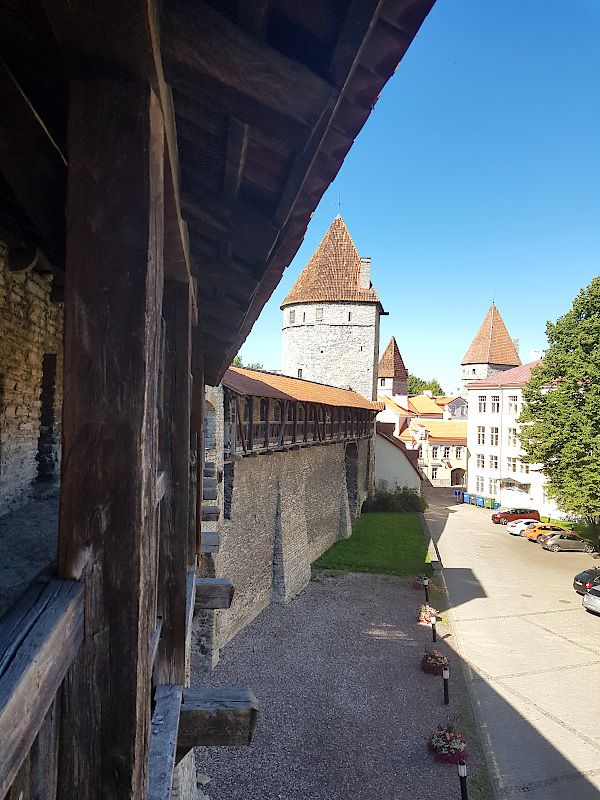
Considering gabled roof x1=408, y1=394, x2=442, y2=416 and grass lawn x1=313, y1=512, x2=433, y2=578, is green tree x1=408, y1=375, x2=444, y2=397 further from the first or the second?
grass lawn x1=313, y1=512, x2=433, y2=578

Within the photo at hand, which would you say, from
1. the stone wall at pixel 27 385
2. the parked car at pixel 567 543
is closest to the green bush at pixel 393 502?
the parked car at pixel 567 543

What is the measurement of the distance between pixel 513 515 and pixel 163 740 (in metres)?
26.2

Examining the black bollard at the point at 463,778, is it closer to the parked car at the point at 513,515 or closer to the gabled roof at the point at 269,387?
the gabled roof at the point at 269,387

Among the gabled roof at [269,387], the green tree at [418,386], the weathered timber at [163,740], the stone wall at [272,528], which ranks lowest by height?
the stone wall at [272,528]

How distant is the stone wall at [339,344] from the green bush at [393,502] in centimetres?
515

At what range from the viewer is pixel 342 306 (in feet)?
89.8

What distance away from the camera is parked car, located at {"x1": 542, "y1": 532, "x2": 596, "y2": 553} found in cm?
2108

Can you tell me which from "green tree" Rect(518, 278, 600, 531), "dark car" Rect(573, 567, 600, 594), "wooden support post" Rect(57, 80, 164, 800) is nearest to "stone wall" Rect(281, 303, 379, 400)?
"green tree" Rect(518, 278, 600, 531)

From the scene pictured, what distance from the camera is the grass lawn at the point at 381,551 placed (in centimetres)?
1752

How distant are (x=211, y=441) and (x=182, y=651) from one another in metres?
6.64

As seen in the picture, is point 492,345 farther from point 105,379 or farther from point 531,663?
point 105,379

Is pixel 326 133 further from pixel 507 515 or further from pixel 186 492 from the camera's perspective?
pixel 507 515

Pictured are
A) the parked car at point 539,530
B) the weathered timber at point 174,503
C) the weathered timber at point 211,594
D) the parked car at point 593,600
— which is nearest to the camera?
the weathered timber at point 174,503

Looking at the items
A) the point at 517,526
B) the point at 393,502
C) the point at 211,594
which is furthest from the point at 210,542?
the point at 393,502
